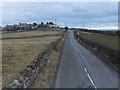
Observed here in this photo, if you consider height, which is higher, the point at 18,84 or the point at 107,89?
the point at 18,84

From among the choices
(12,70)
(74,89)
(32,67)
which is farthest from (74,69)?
(74,89)

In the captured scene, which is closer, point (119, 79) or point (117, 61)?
point (119, 79)

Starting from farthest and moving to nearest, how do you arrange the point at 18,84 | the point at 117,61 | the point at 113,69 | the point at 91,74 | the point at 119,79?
the point at 117,61
the point at 113,69
the point at 91,74
the point at 119,79
the point at 18,84

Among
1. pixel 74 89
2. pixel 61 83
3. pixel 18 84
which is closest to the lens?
pixel 18 84

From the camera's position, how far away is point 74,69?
26078mm

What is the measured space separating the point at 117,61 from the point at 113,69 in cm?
233

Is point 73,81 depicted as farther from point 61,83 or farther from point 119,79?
point 119,79

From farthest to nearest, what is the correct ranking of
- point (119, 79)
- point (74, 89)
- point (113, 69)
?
1. point (113, 69)
2. point (119, 79)
3. point (74, 89)

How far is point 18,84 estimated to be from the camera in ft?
44.3

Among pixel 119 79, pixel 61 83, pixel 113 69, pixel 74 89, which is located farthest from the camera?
pixel 113 69

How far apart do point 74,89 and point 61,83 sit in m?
2.00

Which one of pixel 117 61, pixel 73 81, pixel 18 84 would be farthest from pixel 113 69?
pixel 18 84

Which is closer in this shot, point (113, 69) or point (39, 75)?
point (39, 75)

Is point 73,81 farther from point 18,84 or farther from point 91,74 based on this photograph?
point 18,84
